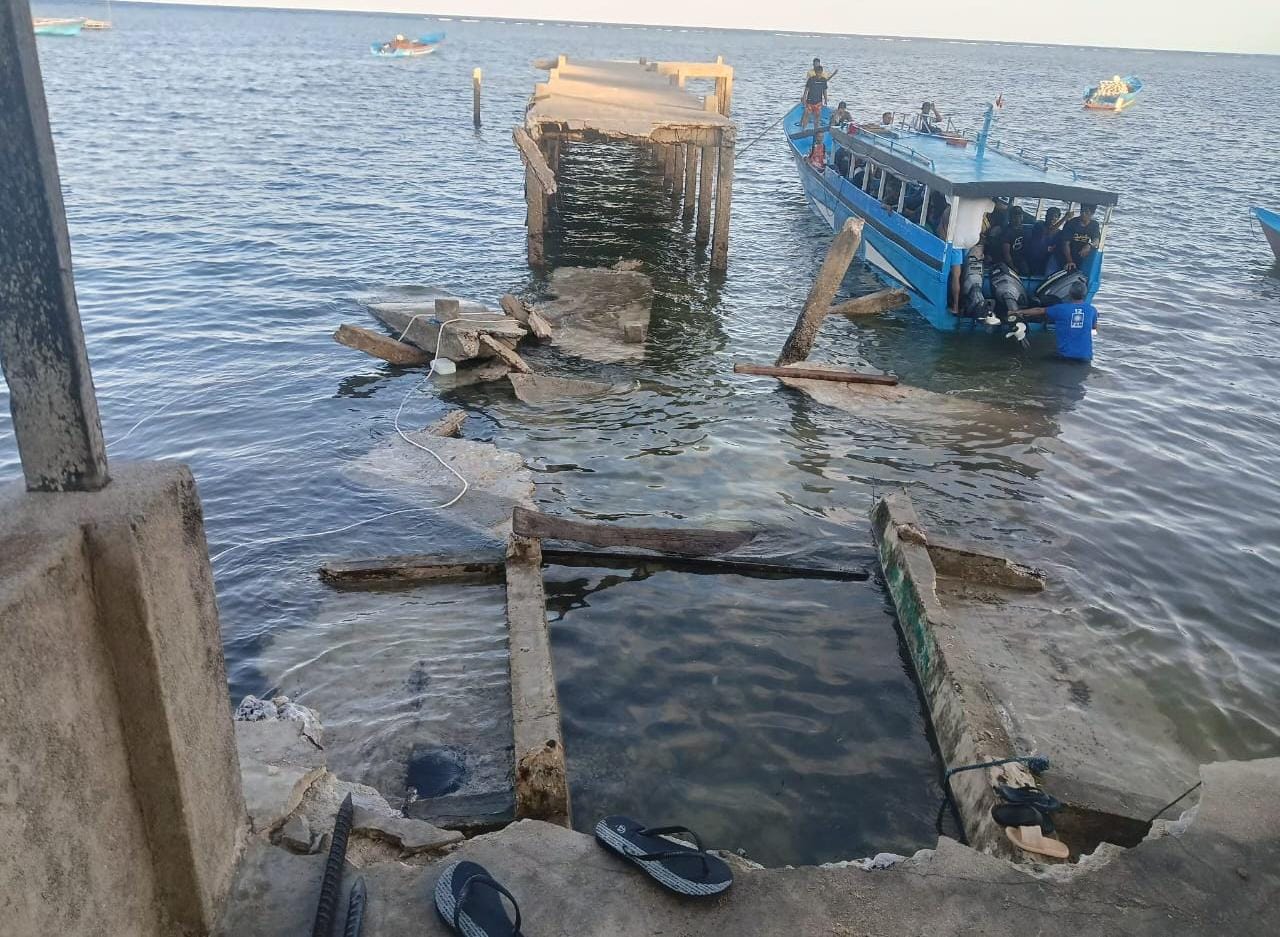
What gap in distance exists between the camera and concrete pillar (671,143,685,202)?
2700 centimetres

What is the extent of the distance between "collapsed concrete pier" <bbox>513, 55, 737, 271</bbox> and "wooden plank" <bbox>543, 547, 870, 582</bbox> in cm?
1043

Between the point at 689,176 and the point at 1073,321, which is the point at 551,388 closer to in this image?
the point at 1073,321

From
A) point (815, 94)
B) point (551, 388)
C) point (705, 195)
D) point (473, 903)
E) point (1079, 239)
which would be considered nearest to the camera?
point (473, 903)

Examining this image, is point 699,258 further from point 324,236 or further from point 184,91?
point 184,91

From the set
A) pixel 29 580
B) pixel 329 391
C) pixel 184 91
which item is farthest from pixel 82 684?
pixel 184 91

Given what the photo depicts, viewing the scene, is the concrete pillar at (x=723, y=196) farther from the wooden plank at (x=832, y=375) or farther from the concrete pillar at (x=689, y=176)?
the wooden plank at (x=832, y=375)

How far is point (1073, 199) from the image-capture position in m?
15.2

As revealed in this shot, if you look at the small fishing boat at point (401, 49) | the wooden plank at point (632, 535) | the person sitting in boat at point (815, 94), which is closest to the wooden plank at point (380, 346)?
the wooden plank at point (632, 535)

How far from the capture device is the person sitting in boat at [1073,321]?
14.8 metres

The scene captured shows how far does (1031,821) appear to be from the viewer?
14.6 ft

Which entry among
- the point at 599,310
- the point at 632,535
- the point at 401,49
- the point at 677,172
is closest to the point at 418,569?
the point at 632,535

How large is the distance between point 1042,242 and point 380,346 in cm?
1168

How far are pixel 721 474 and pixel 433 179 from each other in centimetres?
2353

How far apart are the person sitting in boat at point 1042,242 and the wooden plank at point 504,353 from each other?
9.61m
